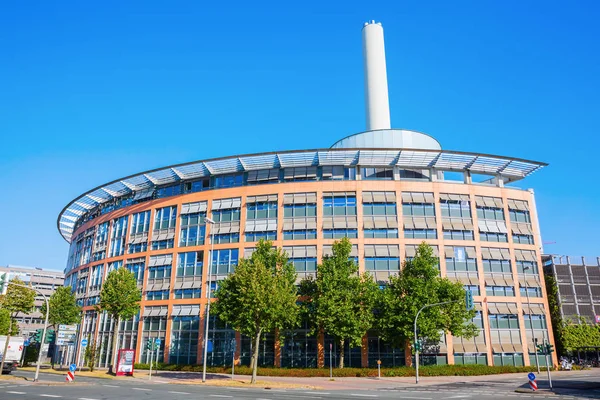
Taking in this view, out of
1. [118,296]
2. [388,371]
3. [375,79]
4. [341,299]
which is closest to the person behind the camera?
[388,371]

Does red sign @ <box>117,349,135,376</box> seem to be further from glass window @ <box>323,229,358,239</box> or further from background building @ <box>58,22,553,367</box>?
glass window @ <box>323,229,358,239</box>

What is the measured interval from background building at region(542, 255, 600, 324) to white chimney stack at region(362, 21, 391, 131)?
30.2 m

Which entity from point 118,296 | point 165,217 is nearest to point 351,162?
point 165,217

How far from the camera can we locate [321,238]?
5131 centimetres

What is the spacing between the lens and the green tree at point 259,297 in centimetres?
3700

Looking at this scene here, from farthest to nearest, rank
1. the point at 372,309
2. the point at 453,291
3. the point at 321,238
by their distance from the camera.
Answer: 1. the point at 321,238
2. the point at 372,309
3. the point at 453,291

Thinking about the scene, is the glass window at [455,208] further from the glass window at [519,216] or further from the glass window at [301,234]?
the glass window at [301,234]

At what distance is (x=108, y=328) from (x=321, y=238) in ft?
105

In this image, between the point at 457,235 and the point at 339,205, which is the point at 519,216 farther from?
the point at 339,205

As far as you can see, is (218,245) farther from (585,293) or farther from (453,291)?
(585,293)

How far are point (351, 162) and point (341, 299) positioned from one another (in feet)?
60.2

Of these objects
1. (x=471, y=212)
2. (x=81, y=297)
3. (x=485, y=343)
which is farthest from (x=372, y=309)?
(x=81, y=297)

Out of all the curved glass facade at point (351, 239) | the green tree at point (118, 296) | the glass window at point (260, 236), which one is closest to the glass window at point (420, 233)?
the curved glass facade at point (351, 239)

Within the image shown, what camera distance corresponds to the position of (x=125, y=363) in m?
41.2
